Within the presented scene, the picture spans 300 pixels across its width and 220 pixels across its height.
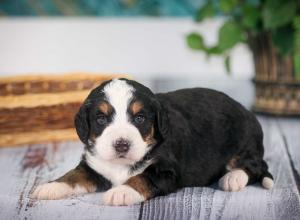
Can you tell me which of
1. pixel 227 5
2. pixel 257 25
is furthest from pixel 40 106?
pixel 257 25

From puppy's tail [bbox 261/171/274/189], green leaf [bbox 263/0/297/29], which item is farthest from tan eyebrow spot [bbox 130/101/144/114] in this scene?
green leaf [bbox 263/0/297/29]

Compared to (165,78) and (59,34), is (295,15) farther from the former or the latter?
(59,34)

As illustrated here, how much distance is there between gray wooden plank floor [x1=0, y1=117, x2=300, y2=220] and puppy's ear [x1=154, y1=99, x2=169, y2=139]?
269 mm

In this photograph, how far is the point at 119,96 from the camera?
7.94 ft

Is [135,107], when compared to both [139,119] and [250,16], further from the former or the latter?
[250,16]

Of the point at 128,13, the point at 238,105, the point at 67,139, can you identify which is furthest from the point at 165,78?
the point at 238,105

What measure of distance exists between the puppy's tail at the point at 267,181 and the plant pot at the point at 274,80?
6.13 feet

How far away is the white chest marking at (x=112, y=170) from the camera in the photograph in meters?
2.53

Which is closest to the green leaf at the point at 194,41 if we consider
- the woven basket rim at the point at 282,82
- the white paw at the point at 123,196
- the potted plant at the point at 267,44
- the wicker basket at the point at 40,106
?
the potted plant at the point at 267,44

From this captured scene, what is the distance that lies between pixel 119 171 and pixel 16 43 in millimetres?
Result: 4496

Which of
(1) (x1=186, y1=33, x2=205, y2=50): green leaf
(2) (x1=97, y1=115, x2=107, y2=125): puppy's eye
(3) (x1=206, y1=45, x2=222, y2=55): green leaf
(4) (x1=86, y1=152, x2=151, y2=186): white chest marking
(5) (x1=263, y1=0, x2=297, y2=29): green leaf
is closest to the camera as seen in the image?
(2) (x1=97, y1=115, x2=107, y2=125): puppy's eye

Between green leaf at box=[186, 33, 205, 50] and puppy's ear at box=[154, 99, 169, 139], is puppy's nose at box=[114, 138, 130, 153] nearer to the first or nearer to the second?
puppy's ear at box=[154, 99, 169, 139]

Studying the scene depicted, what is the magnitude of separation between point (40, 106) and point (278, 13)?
1.77 metres

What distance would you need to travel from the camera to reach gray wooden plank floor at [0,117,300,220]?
2.34 metres
